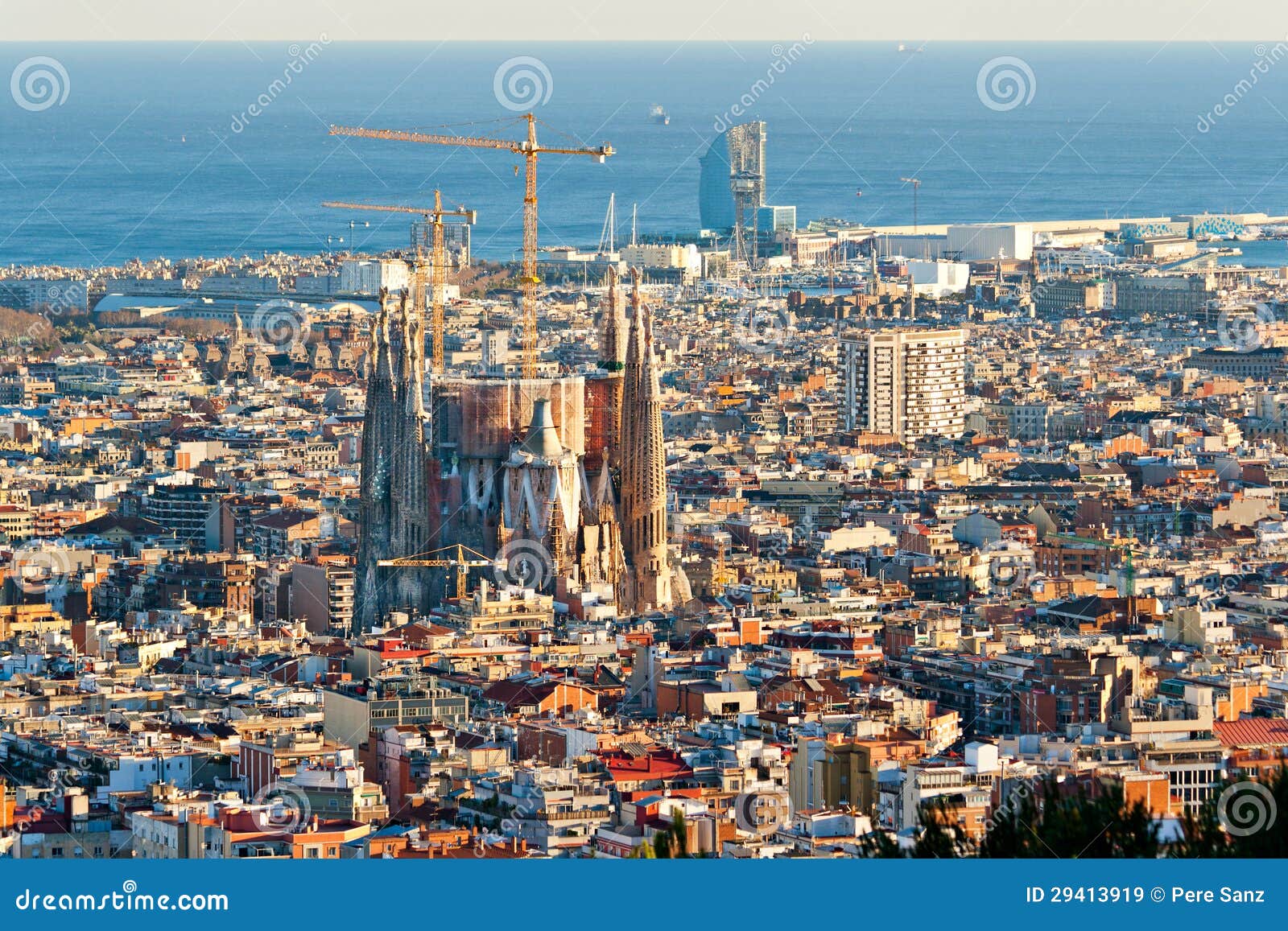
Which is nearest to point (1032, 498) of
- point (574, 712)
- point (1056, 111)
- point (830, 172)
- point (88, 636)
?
point (88, 636)

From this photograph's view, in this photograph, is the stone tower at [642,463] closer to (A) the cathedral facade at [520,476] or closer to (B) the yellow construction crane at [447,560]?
(A) the cathedral facade at [520,476]

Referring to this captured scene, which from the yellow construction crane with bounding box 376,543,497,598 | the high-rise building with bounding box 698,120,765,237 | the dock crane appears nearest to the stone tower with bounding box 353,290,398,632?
the yellow construction crane with bounding box 376,543,497,598

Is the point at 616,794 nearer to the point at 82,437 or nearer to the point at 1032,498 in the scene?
the point at 1032,498

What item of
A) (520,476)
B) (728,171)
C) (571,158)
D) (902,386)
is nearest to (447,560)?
(520,476)

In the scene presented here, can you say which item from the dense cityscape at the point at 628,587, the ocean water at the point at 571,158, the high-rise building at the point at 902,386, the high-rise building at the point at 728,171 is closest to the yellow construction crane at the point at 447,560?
the dense cityscape at the point at 628,587

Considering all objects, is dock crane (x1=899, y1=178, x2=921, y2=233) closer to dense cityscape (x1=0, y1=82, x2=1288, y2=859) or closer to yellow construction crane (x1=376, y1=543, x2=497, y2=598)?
dense cityscape (x1=0, y1=82, x2=1288, y2=859)

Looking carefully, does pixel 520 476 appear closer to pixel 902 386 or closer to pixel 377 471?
pixel 377 471
